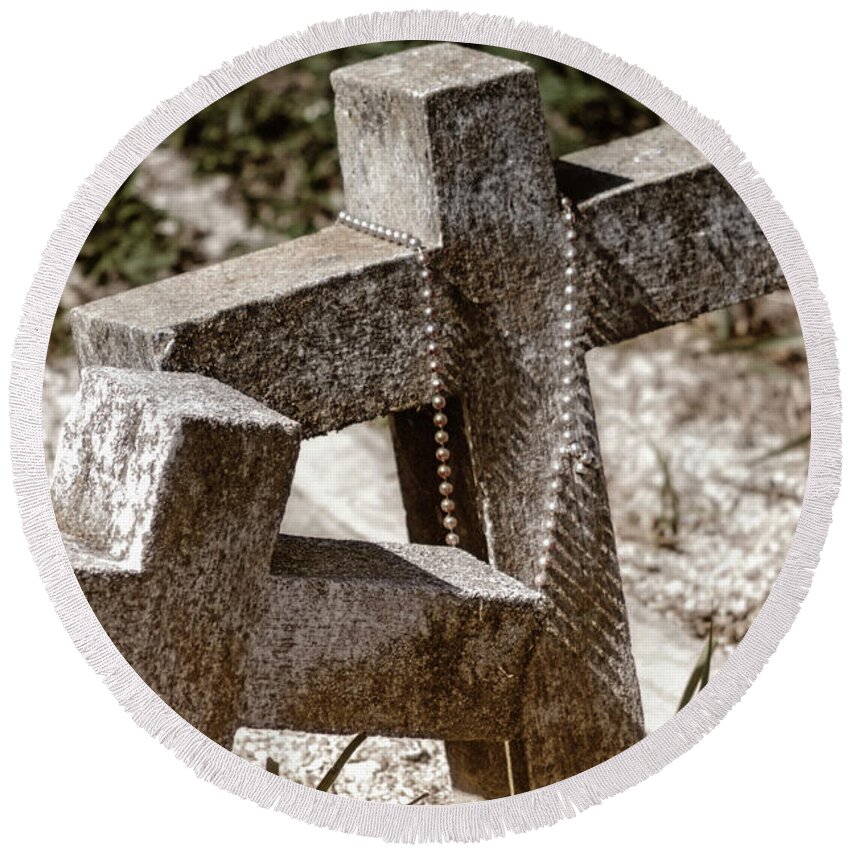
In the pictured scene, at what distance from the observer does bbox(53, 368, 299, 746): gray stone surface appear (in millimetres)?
1103

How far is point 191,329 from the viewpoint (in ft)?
3.86

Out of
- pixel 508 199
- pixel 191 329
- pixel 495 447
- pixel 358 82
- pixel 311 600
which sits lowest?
pixel 311 600

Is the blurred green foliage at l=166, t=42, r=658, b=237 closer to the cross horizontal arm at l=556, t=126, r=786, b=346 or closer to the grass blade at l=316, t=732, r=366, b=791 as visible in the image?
the cross horizontal arm at l=556, t=126, r=786, b=346

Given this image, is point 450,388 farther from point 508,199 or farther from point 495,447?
point 508,199

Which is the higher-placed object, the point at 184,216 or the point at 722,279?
the point at 184,216

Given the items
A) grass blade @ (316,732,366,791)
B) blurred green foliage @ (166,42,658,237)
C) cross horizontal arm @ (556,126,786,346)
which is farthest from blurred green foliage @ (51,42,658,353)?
grass blade @ (316,732,366,791)

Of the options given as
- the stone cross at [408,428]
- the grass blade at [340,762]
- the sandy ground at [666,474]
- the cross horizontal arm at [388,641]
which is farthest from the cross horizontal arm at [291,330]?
the sandy ground at [666,474]

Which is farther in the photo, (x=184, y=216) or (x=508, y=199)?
(x=184, y=216)

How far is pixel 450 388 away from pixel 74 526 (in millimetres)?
352

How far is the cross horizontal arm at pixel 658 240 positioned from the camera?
4.45 ft

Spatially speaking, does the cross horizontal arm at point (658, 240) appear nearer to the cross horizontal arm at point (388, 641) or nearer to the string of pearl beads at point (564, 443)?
the string of pearl beads at point (564, 443)

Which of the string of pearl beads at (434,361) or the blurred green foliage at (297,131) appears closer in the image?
the string of pearl beads at (434,361)

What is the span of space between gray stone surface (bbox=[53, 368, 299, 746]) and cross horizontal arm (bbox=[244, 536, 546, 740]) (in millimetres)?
39

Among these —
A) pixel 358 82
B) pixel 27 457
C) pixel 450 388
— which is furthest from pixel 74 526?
pixel 358 82
